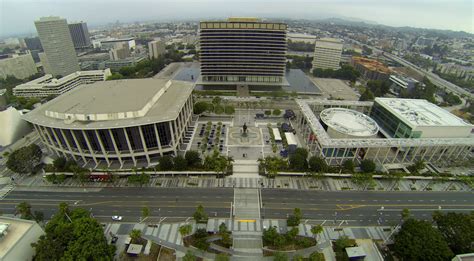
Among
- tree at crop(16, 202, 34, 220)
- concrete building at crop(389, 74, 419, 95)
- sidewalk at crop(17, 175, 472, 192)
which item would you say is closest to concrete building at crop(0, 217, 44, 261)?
tree at crop(16, 202, 34, 220)

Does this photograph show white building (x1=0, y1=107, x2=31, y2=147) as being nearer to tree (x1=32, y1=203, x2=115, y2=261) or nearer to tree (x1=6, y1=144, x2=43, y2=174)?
tree (x1=6, y1=144, x2=43, y2=174)

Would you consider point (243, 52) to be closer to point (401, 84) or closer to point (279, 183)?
point (279, 183)

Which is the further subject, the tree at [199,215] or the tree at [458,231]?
the tree at [199,215]

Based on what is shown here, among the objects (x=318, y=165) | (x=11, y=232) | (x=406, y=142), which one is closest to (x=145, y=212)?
(x=11, y=232)

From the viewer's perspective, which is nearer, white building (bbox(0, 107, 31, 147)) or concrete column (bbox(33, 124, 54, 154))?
concrete column (bbox(33, 124, 54, 154))

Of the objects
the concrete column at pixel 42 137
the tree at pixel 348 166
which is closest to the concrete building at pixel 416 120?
the tree at pixel 348 166

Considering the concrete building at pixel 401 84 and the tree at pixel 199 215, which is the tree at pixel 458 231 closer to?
the tree at pixel 199 215
